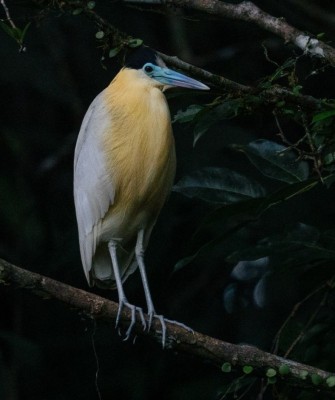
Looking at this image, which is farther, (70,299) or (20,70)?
(20,70)

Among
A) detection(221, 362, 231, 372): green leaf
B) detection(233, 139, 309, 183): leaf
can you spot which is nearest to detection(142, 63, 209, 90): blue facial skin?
detection(233, 139, 309, 183): leaf

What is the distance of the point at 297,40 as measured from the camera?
3207 millimetres

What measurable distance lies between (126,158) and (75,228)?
933 millimetres

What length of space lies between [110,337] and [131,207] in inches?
58.3

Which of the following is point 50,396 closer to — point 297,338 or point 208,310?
point 208,310

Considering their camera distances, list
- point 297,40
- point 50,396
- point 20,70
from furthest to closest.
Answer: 1. point 50,396
2. point 20,70
3. point 297,40

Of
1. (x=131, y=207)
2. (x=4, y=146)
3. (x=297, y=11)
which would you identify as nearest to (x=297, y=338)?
(x=131, y=207)

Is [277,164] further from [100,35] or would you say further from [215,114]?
[100,35]

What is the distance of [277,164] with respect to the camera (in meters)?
3.42

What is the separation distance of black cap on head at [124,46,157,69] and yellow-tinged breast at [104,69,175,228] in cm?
3

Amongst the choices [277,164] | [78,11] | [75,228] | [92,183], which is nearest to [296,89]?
[277,164]

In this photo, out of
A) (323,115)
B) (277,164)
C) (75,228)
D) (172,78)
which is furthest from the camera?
(75,228)

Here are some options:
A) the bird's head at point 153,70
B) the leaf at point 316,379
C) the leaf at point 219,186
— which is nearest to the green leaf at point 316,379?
the leaf at point 316,379

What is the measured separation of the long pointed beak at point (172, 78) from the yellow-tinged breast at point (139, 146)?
4cm
